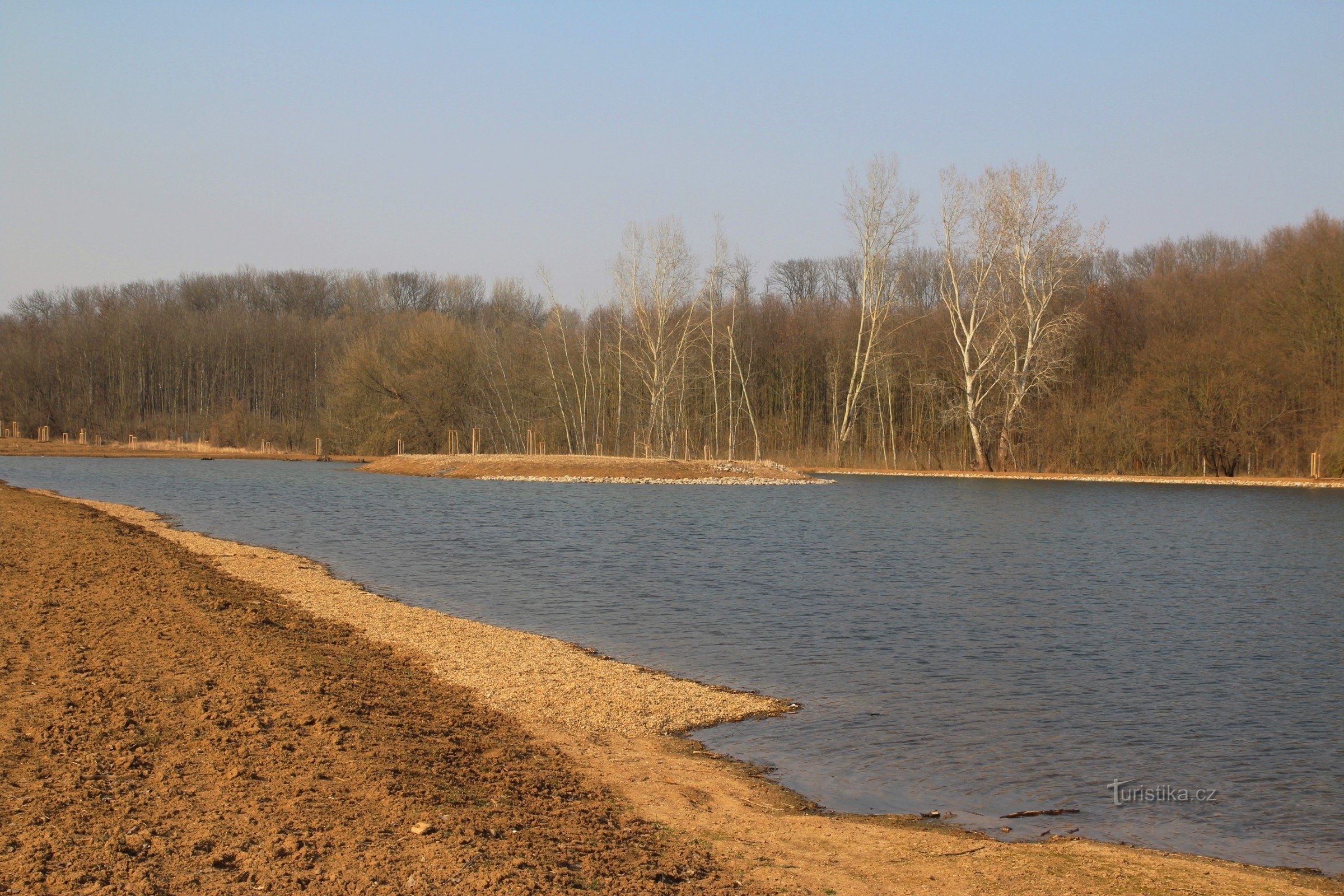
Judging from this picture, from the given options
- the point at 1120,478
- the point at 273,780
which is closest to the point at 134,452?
the point at 1120,478

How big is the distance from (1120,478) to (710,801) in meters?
42.2

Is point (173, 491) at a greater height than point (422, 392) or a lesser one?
lesser

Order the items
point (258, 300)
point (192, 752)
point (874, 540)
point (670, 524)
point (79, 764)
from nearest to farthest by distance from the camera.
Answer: point (79, 764)
point (192, 752)
point (874, 540)
point (670, 524)
point (258, 300)

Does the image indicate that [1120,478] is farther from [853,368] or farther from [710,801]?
[710,801]

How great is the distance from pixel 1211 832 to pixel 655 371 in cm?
4580

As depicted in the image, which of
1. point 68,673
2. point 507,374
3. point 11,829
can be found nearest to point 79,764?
point 11,829

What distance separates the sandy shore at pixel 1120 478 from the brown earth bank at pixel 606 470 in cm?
552

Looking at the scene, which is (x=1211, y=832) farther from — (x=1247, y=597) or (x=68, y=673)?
(x=1247, y=597)

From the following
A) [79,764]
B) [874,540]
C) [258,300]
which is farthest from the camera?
[258,300]

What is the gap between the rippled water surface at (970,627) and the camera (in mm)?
7148

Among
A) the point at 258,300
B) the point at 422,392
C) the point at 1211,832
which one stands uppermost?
the point at 258,300

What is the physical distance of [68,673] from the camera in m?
8.05

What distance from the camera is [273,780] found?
598 centimetres

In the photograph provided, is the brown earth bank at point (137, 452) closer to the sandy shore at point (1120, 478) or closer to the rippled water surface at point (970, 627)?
the sandy shore at point (1120, 478)
